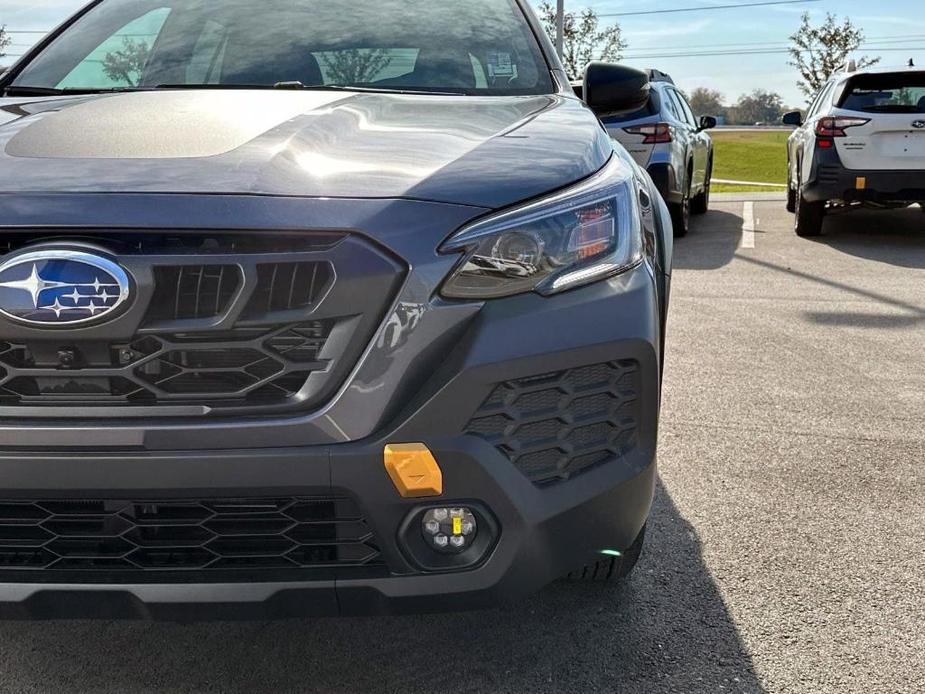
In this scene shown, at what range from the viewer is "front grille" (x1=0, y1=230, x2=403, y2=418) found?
5.82 feet

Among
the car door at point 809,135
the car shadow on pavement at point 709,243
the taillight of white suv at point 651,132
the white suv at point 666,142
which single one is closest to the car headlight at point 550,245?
the car shadow on pavement at point 709,243

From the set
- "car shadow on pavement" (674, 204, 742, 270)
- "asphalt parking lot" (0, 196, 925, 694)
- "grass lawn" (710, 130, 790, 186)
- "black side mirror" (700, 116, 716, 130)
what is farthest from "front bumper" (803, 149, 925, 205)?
"grass lawn" (710, 130, 790, 186)

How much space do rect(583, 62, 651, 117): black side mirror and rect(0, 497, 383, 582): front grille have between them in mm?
1822

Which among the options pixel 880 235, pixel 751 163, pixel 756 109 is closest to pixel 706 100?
pixel 756 109

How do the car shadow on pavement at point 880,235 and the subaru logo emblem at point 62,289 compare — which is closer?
the subaru logo emblem at point 62,289

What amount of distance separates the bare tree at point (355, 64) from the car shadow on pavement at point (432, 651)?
5.14ft

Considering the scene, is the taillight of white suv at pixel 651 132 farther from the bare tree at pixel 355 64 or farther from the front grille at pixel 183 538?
the front grille at pixel 183 538

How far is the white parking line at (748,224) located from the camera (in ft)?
33.6

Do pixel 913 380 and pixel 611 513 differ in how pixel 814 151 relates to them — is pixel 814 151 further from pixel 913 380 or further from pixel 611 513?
pixel 611 513

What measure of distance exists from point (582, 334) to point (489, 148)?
48 centimetres

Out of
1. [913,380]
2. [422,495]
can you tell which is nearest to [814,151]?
[913,380]

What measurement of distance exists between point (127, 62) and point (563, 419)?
6.86ft

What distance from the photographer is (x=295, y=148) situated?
6.75 ft

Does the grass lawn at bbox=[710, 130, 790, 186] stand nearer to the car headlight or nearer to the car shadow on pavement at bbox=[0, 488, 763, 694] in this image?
the car shadow on pavement at bbox=[0, 488, 763, 694]
